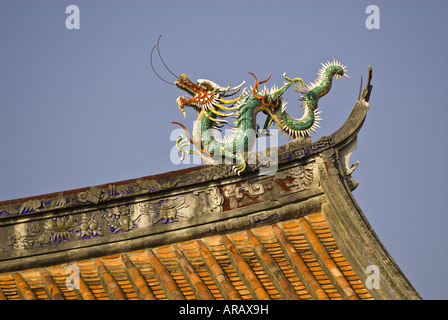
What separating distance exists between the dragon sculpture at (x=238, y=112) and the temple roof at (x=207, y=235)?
449mm

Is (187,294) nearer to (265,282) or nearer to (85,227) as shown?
(265,282)

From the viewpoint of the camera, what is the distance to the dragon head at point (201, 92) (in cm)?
1480

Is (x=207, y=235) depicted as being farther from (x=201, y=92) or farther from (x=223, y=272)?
(x=201, y=92)

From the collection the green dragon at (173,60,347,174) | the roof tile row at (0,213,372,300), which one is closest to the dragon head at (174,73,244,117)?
the green dragon at (173,60,347,174)

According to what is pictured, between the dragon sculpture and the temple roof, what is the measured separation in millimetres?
449

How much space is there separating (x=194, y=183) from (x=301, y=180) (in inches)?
70.2

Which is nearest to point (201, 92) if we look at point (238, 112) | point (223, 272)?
point (238, 112)

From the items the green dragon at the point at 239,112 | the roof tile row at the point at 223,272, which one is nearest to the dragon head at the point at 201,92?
the green dragon at the point at 239,112

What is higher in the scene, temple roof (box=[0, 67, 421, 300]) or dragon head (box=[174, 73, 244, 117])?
dragon head (box=[174, 73, 244, 117])

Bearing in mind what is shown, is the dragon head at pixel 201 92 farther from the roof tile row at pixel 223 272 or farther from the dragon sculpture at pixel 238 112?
the roof tile row at pixel 223 272

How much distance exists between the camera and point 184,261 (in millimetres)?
13695

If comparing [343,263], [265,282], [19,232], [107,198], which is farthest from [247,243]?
[19,232]

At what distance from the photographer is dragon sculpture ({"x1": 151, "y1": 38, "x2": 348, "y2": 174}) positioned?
14.2 metres

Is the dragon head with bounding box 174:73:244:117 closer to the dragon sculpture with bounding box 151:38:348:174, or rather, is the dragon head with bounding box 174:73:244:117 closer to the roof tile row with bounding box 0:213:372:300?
the dragon sculpture with bounding box 151:38:348:174
